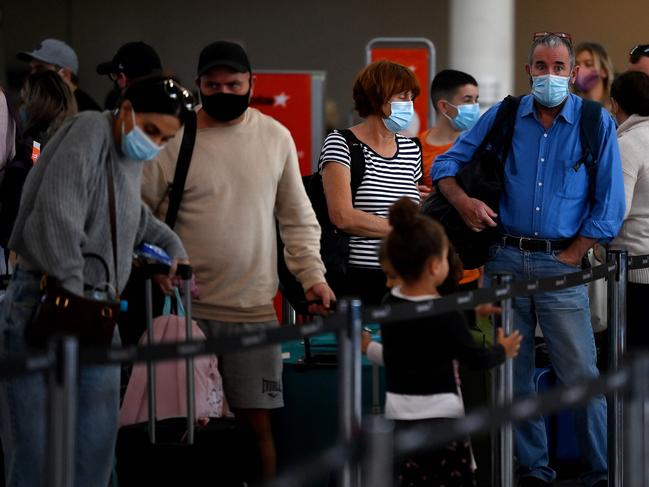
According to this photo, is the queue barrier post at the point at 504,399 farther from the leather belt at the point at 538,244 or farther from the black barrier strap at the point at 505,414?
the black barrier strap at the point at 505,414

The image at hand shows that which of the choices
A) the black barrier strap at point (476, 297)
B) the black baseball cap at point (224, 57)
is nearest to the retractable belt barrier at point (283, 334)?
the black barrier strap at point (476, 297)

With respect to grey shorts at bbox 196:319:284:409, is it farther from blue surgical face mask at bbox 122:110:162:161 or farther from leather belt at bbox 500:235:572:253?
leather belt at bbox 500:235:572:253

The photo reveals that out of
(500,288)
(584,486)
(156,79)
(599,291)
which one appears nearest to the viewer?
(156,79)

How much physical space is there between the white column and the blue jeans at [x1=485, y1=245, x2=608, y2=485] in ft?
18.2

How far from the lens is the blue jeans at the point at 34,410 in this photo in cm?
347

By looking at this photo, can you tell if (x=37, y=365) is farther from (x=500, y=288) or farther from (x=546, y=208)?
(x=546, y=208)

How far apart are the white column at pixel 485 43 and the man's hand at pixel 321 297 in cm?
615

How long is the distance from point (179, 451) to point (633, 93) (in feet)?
7.86

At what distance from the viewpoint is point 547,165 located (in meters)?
4.73

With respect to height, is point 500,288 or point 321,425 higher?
point 500,288

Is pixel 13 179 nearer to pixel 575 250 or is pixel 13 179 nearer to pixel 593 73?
pixel 575 250

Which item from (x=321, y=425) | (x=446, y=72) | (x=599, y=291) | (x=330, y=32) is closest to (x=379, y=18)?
(x=330, y=32)

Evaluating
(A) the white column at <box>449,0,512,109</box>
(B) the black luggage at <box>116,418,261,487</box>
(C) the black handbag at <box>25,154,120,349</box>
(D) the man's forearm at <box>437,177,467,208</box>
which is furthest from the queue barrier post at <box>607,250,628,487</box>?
(A) the white column at <box>449,0,512,109</box>

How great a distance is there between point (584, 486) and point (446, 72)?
213 centimetres
